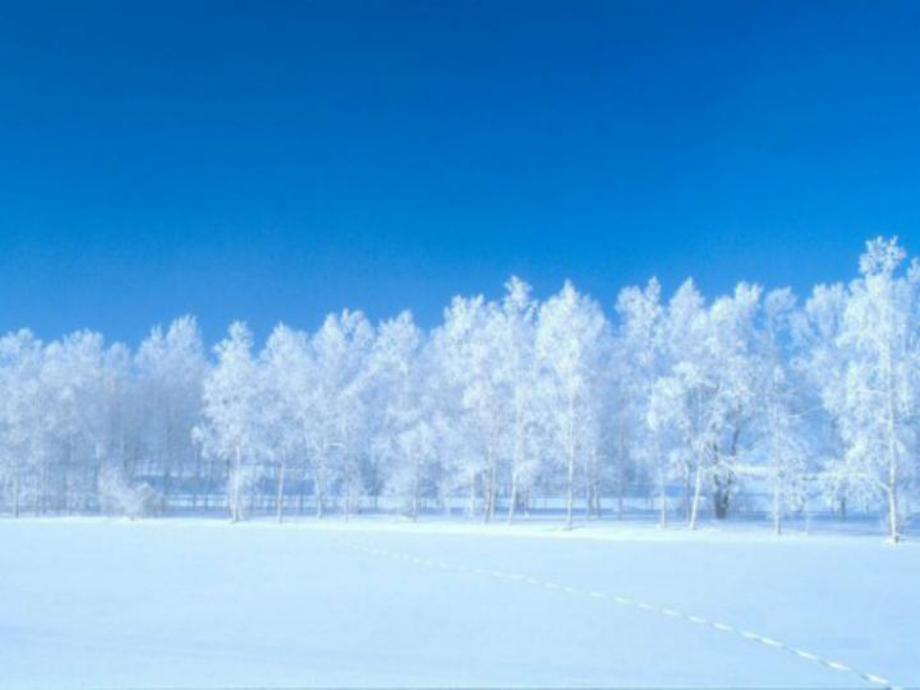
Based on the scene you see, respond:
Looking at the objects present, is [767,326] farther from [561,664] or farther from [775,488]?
[561,664]

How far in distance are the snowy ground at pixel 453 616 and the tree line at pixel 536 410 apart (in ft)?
32.1

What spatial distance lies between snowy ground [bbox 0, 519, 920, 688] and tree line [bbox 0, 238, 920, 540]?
980 centimetres

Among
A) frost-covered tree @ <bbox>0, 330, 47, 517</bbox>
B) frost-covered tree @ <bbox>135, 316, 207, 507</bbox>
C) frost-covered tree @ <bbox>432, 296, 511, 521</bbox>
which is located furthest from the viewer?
frost-covered tree @ <bbox>135, 316, 207, 507</bbox>

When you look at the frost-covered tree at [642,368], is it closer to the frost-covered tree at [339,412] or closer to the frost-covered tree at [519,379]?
the frost-covered tree at [519,379]

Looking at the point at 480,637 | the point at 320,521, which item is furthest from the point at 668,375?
the point at 480,637

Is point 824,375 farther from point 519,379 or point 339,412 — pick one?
point 339,412

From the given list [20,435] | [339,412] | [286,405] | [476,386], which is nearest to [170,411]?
[20,435]

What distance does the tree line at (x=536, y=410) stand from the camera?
1483 inches

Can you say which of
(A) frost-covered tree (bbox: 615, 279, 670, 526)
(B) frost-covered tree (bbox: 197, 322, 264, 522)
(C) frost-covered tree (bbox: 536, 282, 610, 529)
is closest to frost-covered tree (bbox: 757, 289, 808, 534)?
(A) frost-covered tree (bbox: 615, 279, 670, 526)

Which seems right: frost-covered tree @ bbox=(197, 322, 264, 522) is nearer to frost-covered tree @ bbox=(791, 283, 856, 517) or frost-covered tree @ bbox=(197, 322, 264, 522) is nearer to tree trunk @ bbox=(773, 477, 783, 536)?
tree trunk @ bbox=(773, 477, 783, 536)

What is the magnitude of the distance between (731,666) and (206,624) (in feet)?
28.0

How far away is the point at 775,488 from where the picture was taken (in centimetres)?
3919

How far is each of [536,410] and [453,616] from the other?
1103 inches

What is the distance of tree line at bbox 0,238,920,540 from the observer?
37656 millimetres
